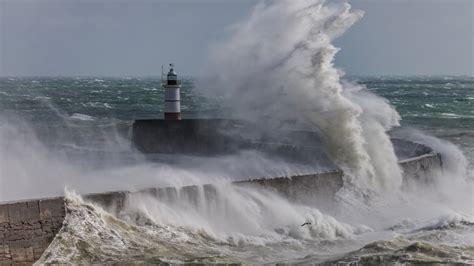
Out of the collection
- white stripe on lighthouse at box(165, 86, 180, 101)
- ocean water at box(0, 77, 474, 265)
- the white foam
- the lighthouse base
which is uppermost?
the white foam

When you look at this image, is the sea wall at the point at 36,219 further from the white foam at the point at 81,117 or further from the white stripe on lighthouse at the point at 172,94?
the white foam at the point at 81,117

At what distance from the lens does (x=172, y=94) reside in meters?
15.5

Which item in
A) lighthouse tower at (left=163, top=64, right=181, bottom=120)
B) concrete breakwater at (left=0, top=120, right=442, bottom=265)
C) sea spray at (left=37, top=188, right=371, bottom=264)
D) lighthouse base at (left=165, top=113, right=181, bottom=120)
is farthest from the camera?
lighthouse base at (left=165, top=113, right=181, bottom=120)

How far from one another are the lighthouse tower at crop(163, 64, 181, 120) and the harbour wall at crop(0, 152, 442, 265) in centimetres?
552

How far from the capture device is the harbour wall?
23.7 ft

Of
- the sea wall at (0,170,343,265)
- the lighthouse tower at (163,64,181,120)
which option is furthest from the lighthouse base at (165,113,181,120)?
the sea wall at (0,170,343,265)

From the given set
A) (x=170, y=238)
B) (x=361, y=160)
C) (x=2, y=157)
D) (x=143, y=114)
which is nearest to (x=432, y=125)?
(x=143, y=114)

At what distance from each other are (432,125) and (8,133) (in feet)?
63.3

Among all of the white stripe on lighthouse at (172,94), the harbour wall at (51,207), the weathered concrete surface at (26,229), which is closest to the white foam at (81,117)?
the white stripe on lighthouse at (172,94)

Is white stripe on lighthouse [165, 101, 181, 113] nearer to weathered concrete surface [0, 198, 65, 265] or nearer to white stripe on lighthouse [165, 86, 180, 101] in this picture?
white stripe on lighthouse [165, 86, 180, 101]

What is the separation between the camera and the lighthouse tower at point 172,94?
15242 millimetres

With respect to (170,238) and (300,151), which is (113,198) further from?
(300,151)

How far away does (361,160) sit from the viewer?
11859 mm

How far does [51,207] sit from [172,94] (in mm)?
7966
